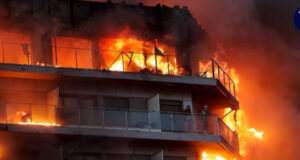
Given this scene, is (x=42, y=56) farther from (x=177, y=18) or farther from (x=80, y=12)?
(x=177, y=18)

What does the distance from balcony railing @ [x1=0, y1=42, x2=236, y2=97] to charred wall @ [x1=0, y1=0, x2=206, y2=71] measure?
27.0 inches

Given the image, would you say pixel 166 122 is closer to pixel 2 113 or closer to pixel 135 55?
pixel 135 55

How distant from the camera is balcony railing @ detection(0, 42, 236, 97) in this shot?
202ft

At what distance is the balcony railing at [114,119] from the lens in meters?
59.8

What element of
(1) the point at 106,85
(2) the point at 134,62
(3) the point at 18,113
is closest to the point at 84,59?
(1) the point at 106,85

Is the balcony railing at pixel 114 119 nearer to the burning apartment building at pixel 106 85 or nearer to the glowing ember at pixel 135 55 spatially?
the burning apartment building at pixel 106 85

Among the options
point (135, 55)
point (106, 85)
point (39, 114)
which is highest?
point (135, 55)

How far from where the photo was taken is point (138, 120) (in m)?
62.3

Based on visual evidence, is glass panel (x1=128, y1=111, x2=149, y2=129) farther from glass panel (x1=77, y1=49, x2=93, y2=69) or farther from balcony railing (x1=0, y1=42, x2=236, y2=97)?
glass panel (x1=77, y1=49, x2=93, y2=69)

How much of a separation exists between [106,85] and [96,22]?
4.23m

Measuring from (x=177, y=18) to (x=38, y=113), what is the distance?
39.3 feet

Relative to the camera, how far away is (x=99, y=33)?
215 feet

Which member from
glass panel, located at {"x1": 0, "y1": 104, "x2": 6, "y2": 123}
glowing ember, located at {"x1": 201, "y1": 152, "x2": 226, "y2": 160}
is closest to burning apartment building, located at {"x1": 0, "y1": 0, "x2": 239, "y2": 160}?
glass panel, located at {"x1": 0, "y1": 104, "x2": 6, "y2": 123}

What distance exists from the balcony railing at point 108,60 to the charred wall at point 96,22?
27.0 inches
